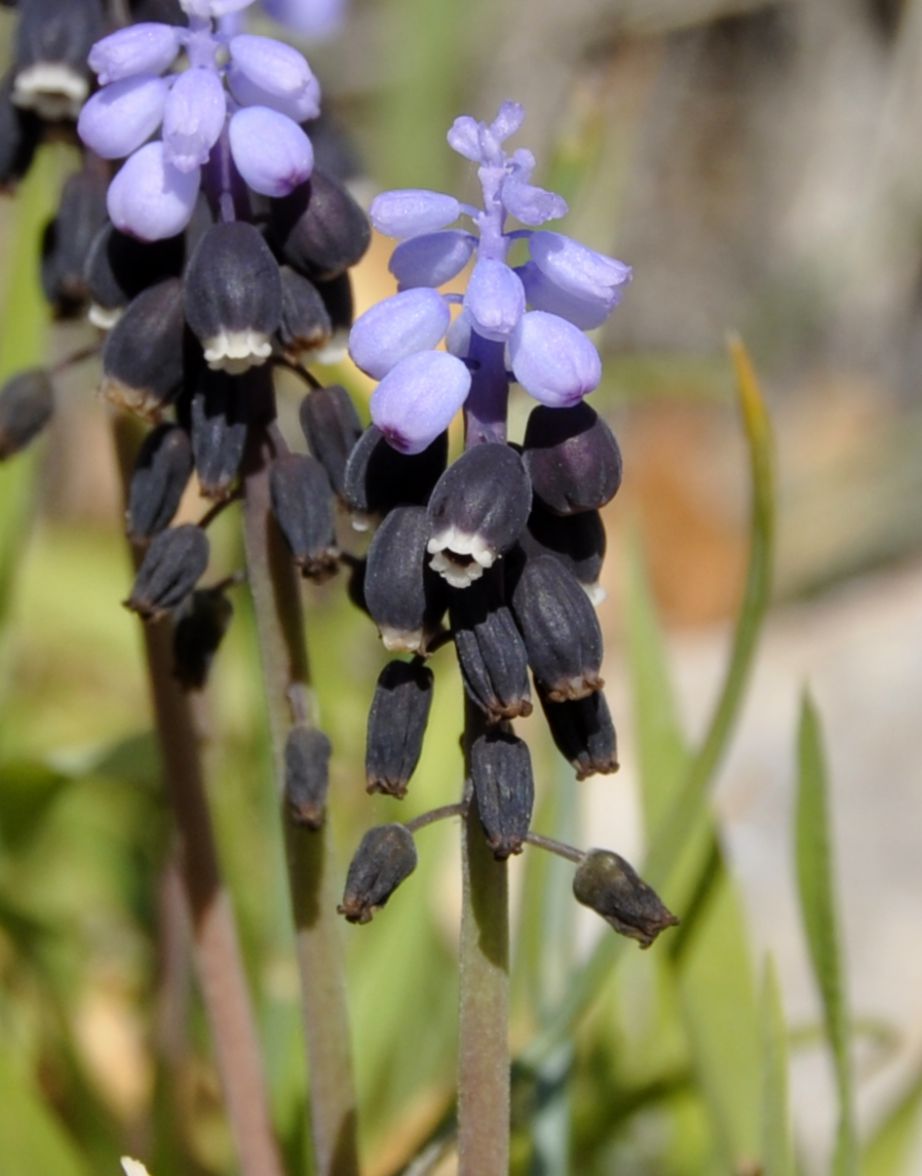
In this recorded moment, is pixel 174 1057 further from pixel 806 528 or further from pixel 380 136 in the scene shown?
pixel 380 136

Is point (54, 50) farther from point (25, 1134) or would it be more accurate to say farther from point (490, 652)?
point (25, 1134)

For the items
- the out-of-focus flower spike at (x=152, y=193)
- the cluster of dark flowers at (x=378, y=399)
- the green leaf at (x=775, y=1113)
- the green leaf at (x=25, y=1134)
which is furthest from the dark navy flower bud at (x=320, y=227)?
the green leaf at (x=25, y=1134)

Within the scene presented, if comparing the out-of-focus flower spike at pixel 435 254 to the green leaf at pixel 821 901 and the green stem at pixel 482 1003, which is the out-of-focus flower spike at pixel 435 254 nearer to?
the green stem at pixel 482 1003

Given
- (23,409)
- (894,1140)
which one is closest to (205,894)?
(23,409)

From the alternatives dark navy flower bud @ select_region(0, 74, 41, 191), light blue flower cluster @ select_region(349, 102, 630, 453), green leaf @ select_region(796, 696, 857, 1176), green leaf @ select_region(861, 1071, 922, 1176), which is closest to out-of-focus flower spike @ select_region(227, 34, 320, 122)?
light blue flower cluster @ select_region(349, 102, 630, 453)

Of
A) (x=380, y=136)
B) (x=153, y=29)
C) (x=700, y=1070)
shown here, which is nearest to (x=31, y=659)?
(x=380, y=136)

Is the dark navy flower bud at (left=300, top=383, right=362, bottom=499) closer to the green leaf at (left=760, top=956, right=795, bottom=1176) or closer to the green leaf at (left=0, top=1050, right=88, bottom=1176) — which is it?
the green leaf at (left=760, top=956, right=795, bottom=1176)
